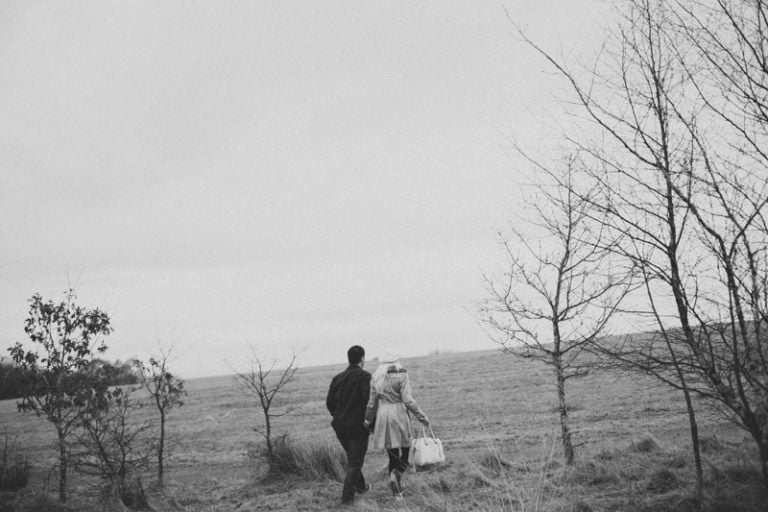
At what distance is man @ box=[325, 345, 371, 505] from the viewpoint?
6.09m

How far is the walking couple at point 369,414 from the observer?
610 cm

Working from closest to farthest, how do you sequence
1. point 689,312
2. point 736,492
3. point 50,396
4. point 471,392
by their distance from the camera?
point 689,312 < point 736,492 < point 50,396 < point 471,392

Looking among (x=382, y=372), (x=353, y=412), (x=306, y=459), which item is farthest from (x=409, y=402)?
(x=306, y=459)

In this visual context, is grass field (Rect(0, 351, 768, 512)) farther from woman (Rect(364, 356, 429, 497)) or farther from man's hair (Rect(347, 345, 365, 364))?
man's hair (Rect(347, 345, 365, 364))

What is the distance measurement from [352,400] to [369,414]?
0.32 m

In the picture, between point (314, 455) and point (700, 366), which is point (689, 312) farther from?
A: point (314, 455)

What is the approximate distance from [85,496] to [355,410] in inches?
212

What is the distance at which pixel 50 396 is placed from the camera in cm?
739

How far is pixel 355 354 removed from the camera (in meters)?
6.26

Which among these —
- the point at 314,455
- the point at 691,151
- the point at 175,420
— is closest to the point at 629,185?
the point at 691,151

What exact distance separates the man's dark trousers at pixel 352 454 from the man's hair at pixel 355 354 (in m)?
0.86

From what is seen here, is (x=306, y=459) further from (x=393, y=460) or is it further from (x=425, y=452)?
(x=425, y=452)

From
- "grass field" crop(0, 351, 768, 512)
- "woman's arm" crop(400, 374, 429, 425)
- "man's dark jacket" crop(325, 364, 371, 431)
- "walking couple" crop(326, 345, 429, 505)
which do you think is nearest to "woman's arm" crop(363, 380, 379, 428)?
"walking couple" crop(326, 345, 429, 505)

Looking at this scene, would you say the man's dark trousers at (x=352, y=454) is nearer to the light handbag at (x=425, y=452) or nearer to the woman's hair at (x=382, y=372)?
the woman's hair at (x=382, y=372)
